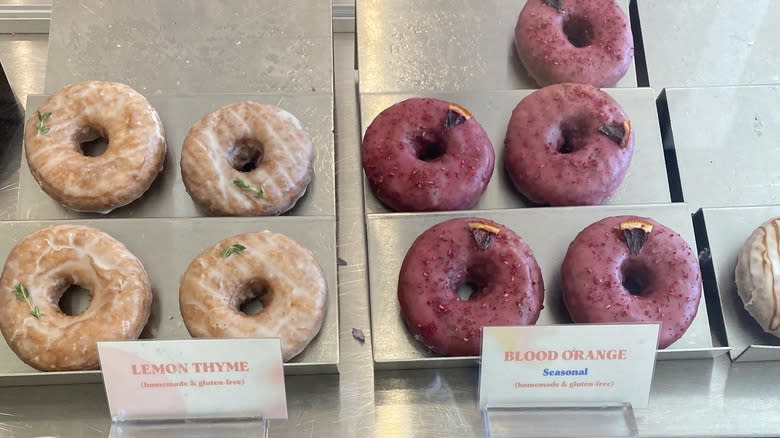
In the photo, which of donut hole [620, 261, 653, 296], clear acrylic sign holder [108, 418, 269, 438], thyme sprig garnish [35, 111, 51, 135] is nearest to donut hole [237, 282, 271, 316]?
clear acrylic sign holder [108, 418, 269, 438]

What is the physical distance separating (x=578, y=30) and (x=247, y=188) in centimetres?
99

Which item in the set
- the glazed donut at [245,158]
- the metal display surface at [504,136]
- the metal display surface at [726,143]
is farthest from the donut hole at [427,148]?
the metal display surface at [726,143]

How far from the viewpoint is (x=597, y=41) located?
1.82 meters

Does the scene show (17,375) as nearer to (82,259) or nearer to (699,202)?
(82,259)

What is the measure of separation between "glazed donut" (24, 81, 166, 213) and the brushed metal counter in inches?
16.5

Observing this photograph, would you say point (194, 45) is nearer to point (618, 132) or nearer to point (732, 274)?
point (618, 132)

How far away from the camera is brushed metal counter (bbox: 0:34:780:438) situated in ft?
4.40

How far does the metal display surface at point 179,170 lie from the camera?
1.59 m

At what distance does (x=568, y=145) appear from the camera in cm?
168

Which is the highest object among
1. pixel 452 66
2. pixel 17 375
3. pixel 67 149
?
pixel 452 66

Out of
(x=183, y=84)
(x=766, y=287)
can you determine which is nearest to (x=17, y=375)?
(x=183, y=84)

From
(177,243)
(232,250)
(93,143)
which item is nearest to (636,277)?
(232,250)

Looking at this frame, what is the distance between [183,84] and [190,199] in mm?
364

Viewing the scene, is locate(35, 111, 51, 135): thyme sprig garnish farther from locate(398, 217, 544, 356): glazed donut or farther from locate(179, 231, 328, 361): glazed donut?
locate(398, 217, 544, 356): glazed donut
